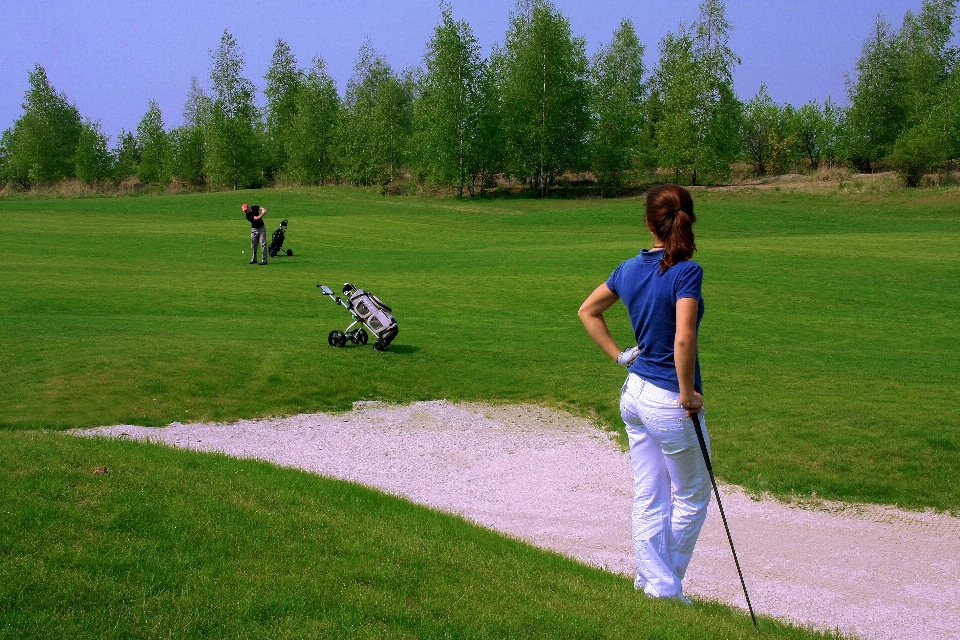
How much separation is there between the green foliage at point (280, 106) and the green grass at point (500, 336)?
191 ft

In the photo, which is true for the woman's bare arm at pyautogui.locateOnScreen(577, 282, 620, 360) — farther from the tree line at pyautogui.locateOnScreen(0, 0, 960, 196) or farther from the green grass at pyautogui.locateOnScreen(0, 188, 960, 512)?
the tree line at pyautogui.locateOnScreen(0, 0, 960, 196)

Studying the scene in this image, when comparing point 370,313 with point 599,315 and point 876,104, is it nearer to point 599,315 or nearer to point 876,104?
point 599,315

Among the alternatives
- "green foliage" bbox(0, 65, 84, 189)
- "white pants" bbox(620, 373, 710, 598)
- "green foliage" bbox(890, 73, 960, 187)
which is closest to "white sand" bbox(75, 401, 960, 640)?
"white pants" bbox(620, 373, 710, 598)

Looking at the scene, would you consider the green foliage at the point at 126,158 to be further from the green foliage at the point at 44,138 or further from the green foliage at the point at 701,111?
the green foliage at the point at 701,111

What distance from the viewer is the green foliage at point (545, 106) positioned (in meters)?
77.2

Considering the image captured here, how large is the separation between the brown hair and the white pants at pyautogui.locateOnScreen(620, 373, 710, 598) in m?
0.89

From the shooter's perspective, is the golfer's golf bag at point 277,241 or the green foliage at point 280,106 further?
the green foliage at point 280,106

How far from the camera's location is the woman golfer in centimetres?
545

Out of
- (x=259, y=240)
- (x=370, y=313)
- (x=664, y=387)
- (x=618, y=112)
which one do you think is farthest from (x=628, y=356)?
(x=618, y=112)

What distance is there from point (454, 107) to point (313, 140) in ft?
78.1

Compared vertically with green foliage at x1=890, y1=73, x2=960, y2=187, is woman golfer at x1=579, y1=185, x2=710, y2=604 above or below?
below

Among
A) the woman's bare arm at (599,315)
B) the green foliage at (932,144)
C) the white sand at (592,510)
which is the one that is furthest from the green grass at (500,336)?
the green foliage at (932,144)

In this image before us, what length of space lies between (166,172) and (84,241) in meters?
64.7

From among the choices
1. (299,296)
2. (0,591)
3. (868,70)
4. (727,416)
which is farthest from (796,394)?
(868,70)
